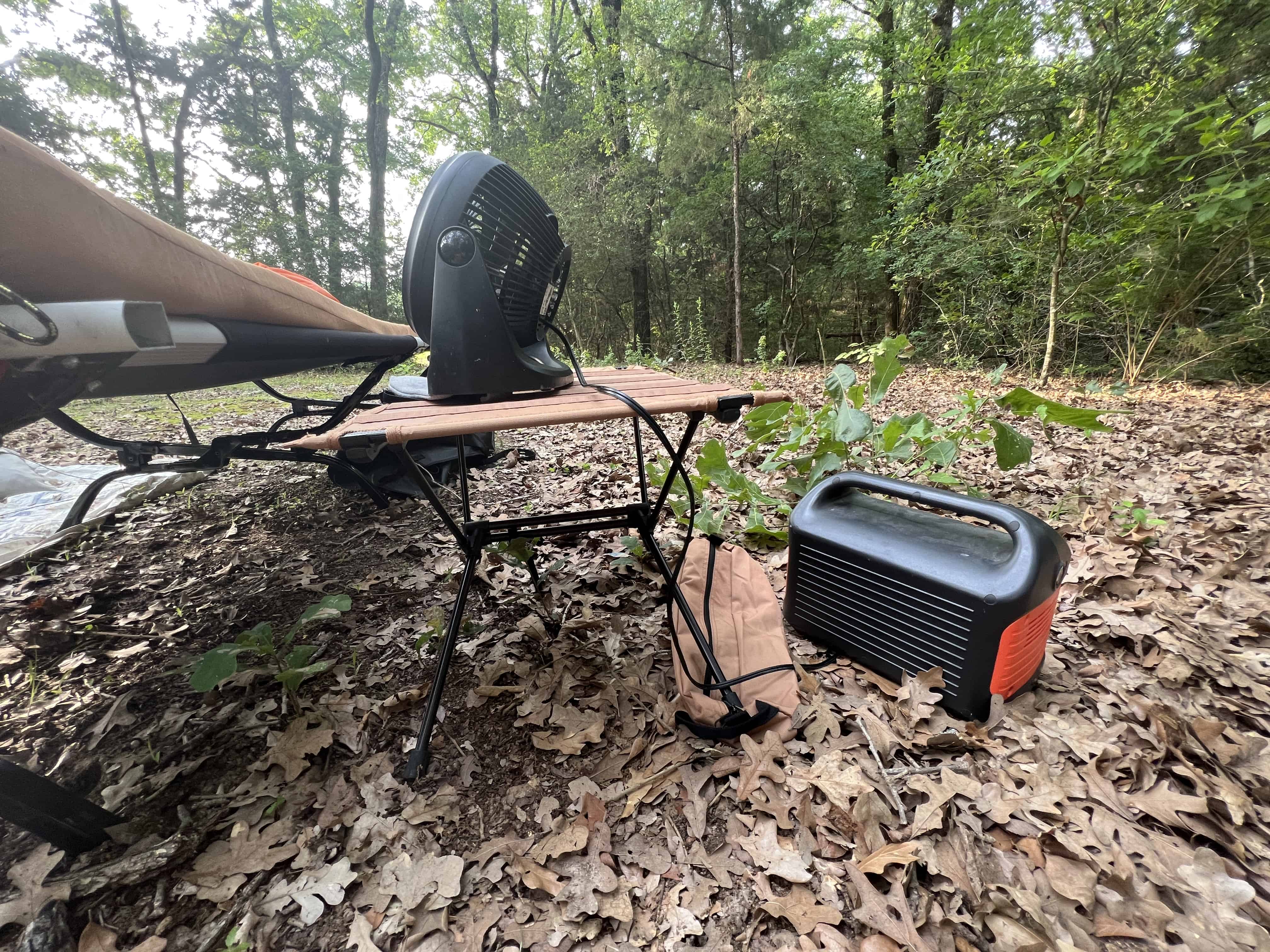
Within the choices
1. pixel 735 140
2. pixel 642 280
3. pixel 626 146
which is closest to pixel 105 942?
pixel 735 140

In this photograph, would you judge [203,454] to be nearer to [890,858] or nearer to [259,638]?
[259,638]

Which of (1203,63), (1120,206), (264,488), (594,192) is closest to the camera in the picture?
(264,488)

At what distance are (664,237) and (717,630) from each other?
30.3ft

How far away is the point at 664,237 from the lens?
351 inches

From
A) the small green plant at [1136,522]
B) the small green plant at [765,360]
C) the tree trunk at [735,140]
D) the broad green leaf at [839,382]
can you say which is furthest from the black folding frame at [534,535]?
the tree trunk at [735,140]

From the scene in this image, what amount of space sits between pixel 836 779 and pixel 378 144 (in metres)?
15.8

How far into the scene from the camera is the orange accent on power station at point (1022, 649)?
917 millimetres

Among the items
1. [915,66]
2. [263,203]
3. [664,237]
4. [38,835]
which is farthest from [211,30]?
[38,835]

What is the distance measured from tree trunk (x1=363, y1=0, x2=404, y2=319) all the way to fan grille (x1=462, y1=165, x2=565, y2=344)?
11380 mm

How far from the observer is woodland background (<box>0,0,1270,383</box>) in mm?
3777

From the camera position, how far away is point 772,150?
779 cm

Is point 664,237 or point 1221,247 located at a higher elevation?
point 664,237

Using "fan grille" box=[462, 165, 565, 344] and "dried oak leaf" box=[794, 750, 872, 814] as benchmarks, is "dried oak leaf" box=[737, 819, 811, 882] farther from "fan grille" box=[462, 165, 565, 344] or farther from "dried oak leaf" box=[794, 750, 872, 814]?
"fan grille" box=[462, 165, 565, 344]

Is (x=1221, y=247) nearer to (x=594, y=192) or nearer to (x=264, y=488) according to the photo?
(x=264, y=488)
